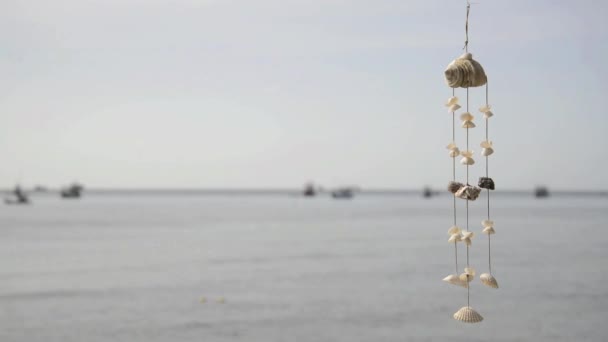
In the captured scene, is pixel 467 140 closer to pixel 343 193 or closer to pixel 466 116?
pixel 466 116

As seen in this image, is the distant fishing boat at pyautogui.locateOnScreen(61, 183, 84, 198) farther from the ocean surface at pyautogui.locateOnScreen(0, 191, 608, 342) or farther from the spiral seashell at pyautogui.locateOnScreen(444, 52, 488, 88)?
the spiral seashell at pyautogui.locateOnScreen(444, 52, 488, 88)

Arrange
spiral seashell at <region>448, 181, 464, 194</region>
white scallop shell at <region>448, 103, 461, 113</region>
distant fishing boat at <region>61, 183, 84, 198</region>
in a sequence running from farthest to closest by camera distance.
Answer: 1. distant fishing boat at <region>61, 183, 84, 198</region>
2. spiral seashell at <region>448, 181, 464, 194</region>
3. white scallop shell at <region>448, 103, 461, 113</region>

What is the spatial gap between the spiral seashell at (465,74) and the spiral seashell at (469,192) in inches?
12.1

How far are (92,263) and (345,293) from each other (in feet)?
21.1

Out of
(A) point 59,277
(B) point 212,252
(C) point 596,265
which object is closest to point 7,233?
(B) point 212,252

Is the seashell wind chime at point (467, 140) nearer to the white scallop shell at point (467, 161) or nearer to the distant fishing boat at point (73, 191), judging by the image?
the white scallop shell at point (467, 161)

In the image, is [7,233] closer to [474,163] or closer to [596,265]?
[596,265]

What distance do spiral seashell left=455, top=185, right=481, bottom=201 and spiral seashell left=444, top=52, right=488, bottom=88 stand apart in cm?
31

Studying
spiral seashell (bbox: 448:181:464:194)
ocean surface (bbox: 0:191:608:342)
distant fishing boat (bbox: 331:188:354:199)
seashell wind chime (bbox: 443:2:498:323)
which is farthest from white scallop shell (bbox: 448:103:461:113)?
distant fishing boat (bbox: 331:188:354:199)

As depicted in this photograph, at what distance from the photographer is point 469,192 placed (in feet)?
6.23

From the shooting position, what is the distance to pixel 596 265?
11.9m

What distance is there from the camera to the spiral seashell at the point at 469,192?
190 cm

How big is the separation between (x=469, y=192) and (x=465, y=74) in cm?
35

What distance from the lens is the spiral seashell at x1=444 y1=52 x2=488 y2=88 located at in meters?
1.84
